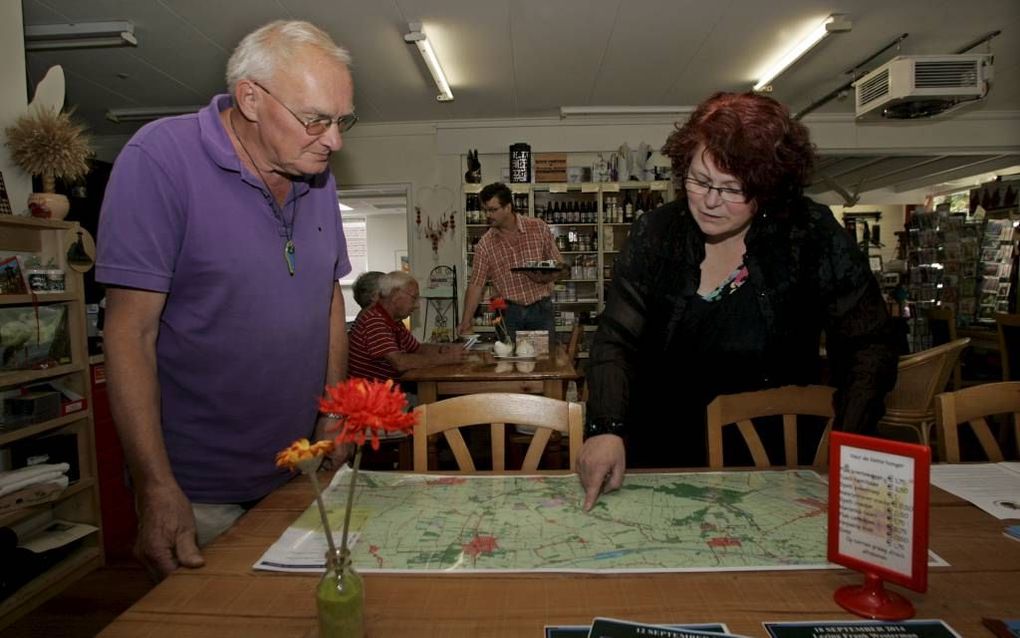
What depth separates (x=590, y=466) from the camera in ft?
3.89

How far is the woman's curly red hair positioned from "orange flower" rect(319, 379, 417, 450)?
3.28ft

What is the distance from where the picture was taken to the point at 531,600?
2.73 feet

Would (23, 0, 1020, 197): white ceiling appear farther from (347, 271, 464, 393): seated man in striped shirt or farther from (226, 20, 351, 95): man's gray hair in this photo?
(226, 20, 351, 95): man's gray hair

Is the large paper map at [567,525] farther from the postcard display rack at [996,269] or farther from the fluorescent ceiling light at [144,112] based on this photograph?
the postcard display rack at [996,269]

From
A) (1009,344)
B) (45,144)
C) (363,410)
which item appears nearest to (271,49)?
(363,410)

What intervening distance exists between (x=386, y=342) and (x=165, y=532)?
2.23 m

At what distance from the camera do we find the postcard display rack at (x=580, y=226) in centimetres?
626

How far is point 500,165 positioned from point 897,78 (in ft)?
12.3

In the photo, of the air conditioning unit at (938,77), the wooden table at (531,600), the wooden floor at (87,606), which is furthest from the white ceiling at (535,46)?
the wooden table at (531,600)

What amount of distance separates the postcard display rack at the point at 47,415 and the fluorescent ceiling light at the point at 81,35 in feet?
6.47

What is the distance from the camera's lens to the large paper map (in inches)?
37.0

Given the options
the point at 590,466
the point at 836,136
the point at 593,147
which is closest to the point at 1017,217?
the point at 836,136

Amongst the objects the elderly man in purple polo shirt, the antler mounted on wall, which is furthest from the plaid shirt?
the elderly man in purple polo shirt

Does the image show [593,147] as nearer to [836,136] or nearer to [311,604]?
[836,136]
